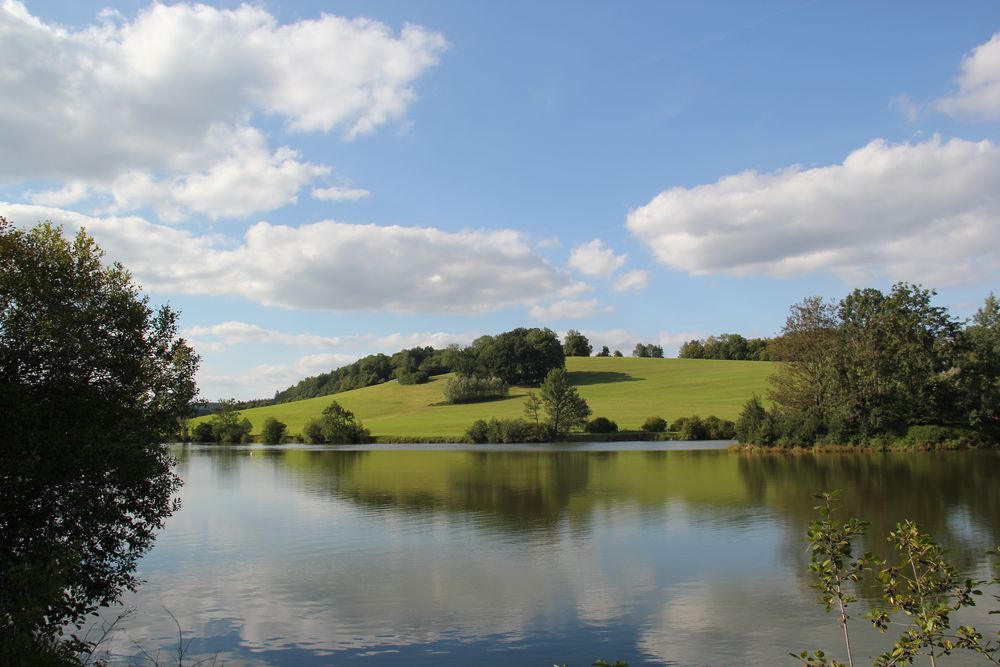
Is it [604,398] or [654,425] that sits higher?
[604,398]

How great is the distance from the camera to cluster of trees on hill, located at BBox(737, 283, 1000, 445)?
2167 inches

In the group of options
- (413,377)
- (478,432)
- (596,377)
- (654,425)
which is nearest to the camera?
(654,425)

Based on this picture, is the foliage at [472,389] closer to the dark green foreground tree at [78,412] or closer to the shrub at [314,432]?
the shrub at [314,432]

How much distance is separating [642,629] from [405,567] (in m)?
7.46

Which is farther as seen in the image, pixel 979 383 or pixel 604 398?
pixel 604 398

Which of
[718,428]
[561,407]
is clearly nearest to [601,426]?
[561,407]

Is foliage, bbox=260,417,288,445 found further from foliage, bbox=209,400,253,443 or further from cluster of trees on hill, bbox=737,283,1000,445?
cluster of trees on hill, bbox=737,283,1000,445

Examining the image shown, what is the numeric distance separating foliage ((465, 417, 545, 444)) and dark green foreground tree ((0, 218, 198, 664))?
66.4 m

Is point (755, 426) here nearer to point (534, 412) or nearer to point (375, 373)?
point (534, 412)

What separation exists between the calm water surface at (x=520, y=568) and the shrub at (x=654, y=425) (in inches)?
1662

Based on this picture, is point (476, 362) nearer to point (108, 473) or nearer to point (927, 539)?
point (108, 473)

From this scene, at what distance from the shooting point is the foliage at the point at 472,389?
10719 cm

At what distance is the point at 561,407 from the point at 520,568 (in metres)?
64.3

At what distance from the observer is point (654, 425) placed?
81.6 metres
